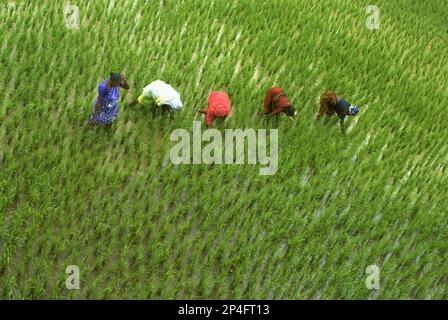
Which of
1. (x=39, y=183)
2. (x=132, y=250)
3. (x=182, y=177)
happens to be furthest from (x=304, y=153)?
(x=39, y=183)

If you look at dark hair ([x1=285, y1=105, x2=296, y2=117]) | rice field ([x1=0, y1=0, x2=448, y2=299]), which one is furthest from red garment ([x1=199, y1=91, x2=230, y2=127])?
dark hair ([x1=285, y1=105, x2=296, y2=117])

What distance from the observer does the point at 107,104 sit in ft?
9.63

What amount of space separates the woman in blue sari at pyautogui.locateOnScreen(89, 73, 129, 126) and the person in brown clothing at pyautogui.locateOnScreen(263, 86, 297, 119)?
1.33 metres

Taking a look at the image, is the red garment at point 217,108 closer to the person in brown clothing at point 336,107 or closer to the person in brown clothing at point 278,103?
the person in brown clothing at point 278,103

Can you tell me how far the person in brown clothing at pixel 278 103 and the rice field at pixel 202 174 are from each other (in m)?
0.17

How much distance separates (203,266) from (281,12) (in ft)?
12.9

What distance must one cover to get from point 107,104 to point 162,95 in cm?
48

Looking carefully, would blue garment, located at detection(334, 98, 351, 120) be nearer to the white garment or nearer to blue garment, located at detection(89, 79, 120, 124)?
the white garment

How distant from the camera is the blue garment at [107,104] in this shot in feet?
9.25

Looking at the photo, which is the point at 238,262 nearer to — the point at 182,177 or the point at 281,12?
the point at 182,177

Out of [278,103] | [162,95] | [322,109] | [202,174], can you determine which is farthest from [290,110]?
[162,95]

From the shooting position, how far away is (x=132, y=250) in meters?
2.53

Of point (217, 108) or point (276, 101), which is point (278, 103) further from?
point (217, 108)

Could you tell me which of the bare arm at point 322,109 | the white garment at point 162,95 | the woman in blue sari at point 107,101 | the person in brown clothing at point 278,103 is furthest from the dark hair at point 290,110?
the woman in blue sari at point 107,101
